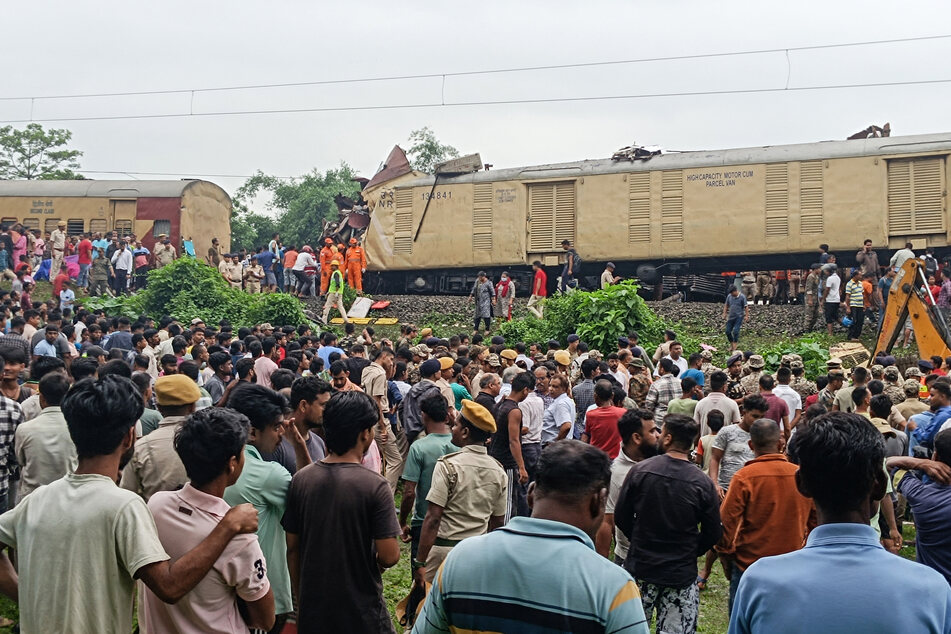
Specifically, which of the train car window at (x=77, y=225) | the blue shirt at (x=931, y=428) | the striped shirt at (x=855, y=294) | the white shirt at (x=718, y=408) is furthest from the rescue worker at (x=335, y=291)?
the blue shirt at (x=931, y=428)

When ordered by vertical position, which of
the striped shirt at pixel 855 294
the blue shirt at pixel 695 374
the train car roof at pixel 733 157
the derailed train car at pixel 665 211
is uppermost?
the train car roof at pixel 733 157

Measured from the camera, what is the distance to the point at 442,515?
17.1ft

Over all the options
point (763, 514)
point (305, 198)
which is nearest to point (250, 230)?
point (305, 198)

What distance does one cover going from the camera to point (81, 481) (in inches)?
124

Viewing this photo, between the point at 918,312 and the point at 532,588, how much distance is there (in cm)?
1341

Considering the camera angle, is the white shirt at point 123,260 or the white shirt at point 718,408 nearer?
the white shirt at point 718,408

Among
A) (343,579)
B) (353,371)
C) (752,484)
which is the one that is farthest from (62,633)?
(353,371)

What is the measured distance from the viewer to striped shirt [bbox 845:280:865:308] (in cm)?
1691

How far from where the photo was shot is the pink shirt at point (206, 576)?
3250 millimetres

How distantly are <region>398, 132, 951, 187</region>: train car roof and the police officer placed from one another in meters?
Result: 16.9

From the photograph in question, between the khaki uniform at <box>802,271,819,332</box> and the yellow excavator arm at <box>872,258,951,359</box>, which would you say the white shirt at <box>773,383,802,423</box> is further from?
the khaki uniform at <box>802,271,819,332</box>

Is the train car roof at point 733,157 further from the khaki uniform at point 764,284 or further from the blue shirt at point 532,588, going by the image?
the blue shirt at point 532,588

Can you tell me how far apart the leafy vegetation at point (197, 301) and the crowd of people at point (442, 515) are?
11.1 meters

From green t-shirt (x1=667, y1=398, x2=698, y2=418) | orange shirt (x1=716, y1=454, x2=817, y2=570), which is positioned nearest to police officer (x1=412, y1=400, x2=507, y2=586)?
orange shirt (x1=716, y1=454, x2=817, y2=570)
